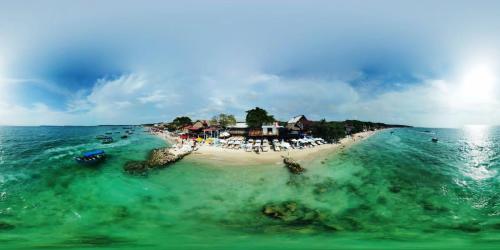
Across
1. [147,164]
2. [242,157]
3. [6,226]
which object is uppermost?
[242,157]

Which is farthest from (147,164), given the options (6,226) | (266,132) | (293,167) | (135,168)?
(266,132)

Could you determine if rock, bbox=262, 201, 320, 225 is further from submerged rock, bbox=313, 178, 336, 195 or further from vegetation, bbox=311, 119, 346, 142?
vegetation, bbox=311, 119, 346, 142

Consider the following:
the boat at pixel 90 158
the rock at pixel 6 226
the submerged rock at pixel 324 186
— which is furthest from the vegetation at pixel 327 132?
the rock at pixel 6 226

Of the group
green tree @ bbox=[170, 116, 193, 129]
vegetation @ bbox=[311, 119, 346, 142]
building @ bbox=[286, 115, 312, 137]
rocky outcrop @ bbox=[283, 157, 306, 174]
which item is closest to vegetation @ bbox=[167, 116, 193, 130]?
green tree @ bbox=[170, 116, 193, 129]

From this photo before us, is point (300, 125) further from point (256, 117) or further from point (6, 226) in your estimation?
point (6, 226)

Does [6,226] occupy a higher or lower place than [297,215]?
lower

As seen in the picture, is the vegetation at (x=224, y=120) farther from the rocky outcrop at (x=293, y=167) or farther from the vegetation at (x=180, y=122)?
the rocky outcrop at (x=293, y=167)

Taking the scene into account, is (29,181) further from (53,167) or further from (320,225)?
(320,225)

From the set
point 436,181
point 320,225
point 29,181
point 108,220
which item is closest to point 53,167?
point 29,181
